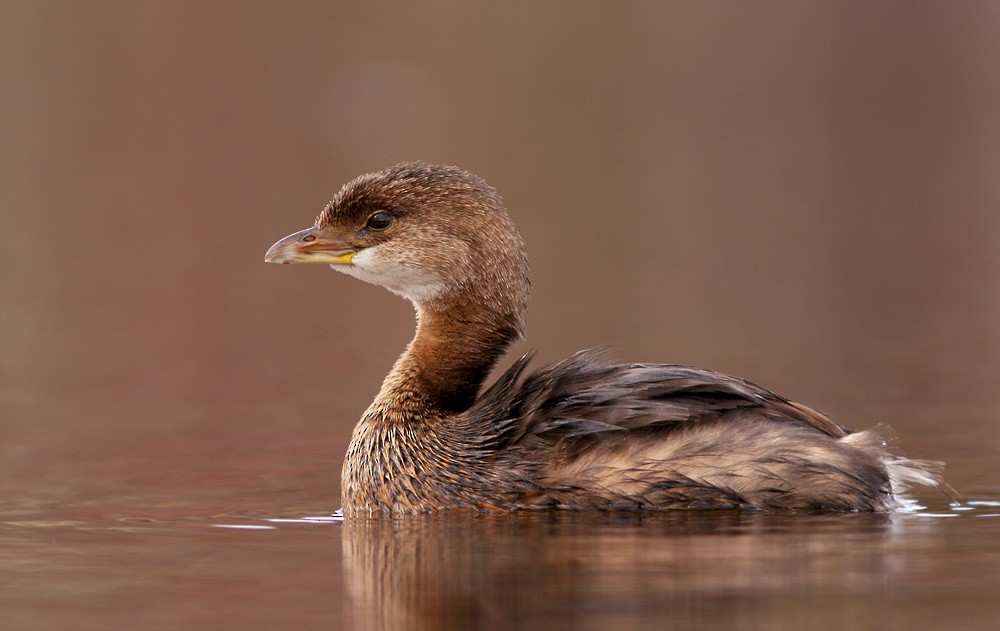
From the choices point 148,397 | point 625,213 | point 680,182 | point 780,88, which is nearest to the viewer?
point 148,397

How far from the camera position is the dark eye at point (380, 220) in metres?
8.36

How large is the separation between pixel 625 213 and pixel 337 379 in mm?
10803

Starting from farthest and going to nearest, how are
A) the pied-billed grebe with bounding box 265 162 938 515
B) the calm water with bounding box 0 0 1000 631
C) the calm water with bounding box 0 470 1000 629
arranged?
the pied-billed grebe with bounding box 265 162 938 515 < the calm water with bounding box 0 0 1000 631 < the calm water with bounding box 0 470 1000 629

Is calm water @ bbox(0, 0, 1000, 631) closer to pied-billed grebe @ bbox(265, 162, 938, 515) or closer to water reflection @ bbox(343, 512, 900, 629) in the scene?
water reflection @ bbox(343, 512, 900, 629)

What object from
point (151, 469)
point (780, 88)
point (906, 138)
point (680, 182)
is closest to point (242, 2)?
point (780, 88)

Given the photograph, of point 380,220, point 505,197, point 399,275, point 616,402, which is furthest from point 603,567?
point 505,197

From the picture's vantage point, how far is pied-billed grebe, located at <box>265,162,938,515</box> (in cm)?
714

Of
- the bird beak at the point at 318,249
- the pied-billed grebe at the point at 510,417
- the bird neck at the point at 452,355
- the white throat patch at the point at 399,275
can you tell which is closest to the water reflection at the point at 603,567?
the pied-billed grebe at the point at 510,417

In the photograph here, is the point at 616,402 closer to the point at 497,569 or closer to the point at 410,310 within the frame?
the point at 497,569

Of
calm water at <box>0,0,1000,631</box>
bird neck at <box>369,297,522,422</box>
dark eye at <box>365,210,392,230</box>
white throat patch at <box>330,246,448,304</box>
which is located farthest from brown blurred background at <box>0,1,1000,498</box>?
dark eye at <box>365,210,392,230</box>

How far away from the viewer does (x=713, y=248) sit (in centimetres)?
1864

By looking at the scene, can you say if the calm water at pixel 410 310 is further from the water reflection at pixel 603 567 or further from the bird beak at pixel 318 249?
the bird beak at pixel 318 249

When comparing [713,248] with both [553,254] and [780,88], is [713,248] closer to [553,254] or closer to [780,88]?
[553,254]

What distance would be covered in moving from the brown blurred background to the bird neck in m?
0.90
